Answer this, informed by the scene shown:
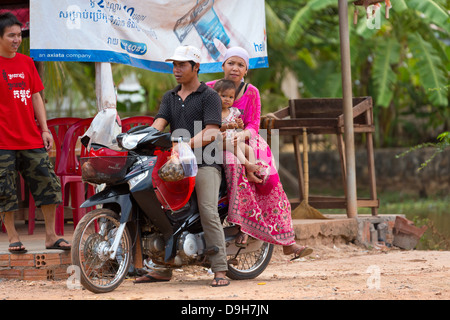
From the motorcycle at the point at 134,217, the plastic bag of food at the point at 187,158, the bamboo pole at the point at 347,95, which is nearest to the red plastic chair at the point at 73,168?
the motorcycle at the point at 134,217

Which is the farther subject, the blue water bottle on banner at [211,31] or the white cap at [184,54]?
the blue water bottle on banner at [211,31]

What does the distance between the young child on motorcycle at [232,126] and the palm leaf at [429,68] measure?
11.4m

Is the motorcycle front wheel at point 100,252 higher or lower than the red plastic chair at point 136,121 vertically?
lower

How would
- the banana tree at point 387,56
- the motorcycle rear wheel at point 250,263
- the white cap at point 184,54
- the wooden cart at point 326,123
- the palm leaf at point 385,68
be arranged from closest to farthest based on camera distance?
the white cap at point 184,54
the motorcycle rear wheel at point 250,263
the wooden cart at point 326,123
the banana tree at point 387,56
the palm leaf at point 385,68

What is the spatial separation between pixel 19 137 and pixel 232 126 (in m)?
1.76

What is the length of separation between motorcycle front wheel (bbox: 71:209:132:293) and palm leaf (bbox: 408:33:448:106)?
12.6 m

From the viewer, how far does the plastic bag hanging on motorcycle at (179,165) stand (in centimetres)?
519

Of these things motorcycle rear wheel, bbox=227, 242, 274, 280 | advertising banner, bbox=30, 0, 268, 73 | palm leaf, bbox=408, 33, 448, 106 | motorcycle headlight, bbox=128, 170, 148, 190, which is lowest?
motorcycle rear wheel, bbox=227, 242, 274, 280

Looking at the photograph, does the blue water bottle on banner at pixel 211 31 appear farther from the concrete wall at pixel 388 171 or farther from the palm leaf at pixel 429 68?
the concrete wall at pixel 388 171

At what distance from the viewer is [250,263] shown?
6.48m

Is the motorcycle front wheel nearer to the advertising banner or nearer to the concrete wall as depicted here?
the advertising banner

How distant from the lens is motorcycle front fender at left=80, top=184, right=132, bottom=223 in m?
5.17

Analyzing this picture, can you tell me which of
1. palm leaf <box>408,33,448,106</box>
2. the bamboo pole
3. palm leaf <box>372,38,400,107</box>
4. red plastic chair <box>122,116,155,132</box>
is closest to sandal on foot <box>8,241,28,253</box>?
red plastic chair <box>122,116,155,132</box>

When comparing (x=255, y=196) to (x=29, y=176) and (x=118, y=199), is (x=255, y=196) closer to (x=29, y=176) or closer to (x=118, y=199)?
(x=118, y=199)
